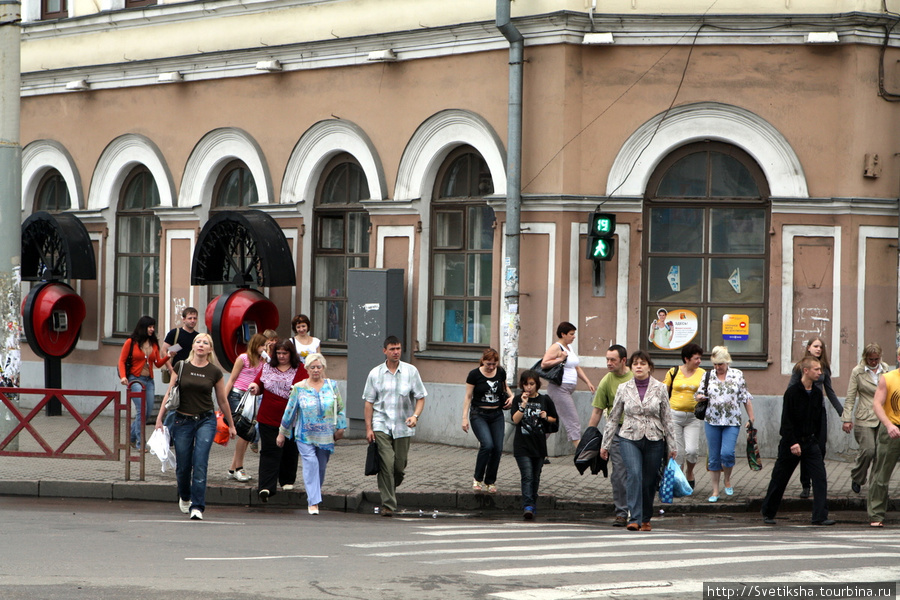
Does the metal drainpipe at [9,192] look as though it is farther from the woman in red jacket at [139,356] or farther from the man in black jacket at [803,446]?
the man in black jacket at [803,446]

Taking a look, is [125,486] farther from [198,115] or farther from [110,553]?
[198,115]

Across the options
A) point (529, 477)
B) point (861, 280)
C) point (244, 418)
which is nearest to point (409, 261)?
point (244, 418)

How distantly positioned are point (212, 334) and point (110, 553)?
8.82 metres

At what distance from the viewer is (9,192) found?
1465 cm

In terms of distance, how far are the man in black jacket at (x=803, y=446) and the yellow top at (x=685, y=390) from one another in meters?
1.20

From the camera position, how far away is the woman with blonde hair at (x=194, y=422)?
11.3m

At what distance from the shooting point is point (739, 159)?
1520 cm

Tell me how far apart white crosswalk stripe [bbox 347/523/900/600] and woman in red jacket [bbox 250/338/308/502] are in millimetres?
2149

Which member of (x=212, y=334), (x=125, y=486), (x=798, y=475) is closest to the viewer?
(x=125, y=486)

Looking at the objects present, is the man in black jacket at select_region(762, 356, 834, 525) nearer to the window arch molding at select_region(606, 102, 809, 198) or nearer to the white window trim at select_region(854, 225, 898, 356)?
the white window trim at select_region(854, 225, 898, 356)

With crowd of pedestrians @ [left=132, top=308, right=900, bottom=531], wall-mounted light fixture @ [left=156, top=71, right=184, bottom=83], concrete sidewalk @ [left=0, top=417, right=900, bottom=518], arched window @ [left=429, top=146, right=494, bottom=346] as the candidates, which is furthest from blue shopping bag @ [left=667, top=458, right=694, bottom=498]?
wall-mounted light fixture @ [left=156, top=71, right=184, bottom=83]

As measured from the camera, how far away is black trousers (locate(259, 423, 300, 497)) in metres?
12.3

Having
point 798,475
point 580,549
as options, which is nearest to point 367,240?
point 798,475

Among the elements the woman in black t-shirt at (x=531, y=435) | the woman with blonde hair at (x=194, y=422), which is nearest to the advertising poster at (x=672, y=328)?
the woman in black t-shirt at (x=531, y=435)
